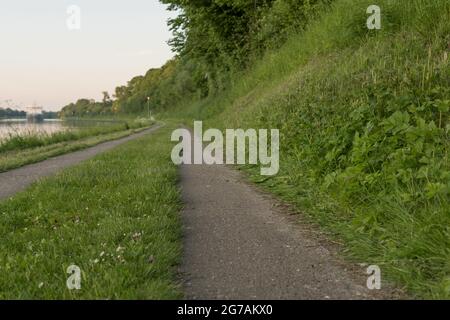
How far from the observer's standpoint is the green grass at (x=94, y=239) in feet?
9.67

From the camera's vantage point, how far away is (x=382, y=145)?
4375 mm

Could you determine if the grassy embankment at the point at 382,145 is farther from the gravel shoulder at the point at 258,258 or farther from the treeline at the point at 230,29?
the treeline at the point at 230,29

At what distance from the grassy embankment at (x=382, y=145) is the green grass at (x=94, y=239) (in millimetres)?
1766

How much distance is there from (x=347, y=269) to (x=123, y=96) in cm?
15399

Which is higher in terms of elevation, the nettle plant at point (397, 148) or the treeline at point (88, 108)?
the treeline at point (88, 108)

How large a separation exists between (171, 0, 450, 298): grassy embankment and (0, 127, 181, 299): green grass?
1.77 m

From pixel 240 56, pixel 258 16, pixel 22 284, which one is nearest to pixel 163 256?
pixel 22 284

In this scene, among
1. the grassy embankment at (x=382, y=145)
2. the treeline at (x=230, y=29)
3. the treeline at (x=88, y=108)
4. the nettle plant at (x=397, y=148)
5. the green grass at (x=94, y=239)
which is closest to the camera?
the green grass at (x=94, y=239)

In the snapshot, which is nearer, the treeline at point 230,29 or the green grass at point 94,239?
the green grass at point 94,239

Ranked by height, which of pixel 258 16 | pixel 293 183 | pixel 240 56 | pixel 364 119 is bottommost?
pixel 293 183

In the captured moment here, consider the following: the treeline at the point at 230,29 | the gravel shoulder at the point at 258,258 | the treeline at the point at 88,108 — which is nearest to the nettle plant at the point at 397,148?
the gravel shoulder at the point at 258,258
